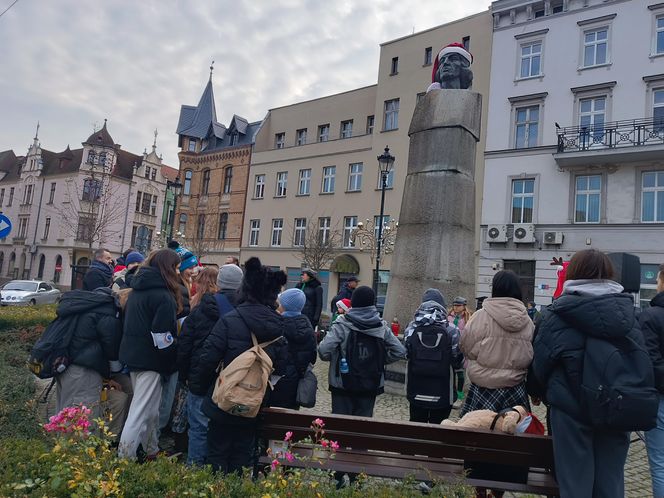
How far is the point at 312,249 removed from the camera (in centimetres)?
2777

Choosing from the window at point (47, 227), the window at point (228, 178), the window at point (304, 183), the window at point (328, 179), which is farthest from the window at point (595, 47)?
the window at point (47, 227)

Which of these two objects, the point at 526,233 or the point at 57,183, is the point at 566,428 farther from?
the point at 57,183

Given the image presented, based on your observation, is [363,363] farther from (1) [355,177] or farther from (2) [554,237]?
(1) [355,177]

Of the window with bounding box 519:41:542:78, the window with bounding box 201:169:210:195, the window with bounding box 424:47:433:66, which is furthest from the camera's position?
the window with bounding box 201:169:210:195

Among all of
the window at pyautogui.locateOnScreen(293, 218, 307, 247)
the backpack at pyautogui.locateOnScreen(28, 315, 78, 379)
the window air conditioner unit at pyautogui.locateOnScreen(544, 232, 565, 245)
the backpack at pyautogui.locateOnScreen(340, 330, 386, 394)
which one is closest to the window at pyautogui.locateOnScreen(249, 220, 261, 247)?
the window at pyautogui.locateOnScreen(293, 218, 307, 247)

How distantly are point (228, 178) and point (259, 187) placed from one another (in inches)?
152

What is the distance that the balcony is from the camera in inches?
782

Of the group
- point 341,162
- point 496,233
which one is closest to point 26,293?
point 341,162

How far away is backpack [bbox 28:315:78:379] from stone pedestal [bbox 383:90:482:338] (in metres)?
5.55

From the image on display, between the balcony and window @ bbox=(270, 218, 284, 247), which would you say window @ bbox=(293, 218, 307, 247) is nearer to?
window @ bbox=(270, 218, 284, 247)

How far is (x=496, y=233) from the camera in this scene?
76.9ft

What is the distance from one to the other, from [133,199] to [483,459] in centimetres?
5858

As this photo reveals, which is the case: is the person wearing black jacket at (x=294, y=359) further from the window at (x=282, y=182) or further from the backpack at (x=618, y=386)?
the window at (x=282, y=182)

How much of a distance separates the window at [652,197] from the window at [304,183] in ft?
64.7
